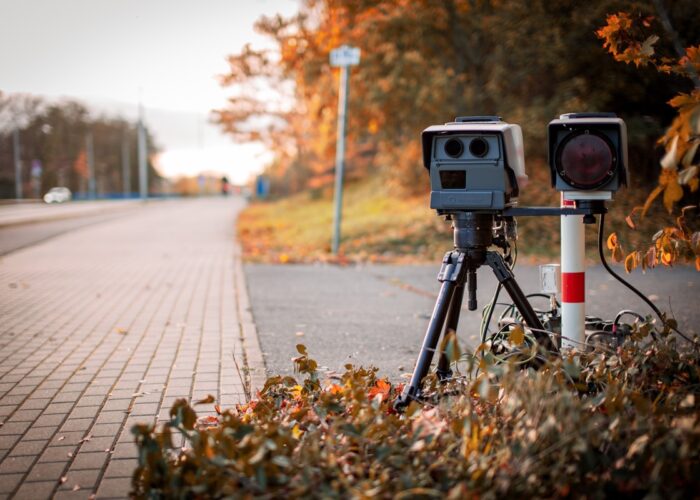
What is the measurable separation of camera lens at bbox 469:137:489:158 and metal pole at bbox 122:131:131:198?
9237 cm

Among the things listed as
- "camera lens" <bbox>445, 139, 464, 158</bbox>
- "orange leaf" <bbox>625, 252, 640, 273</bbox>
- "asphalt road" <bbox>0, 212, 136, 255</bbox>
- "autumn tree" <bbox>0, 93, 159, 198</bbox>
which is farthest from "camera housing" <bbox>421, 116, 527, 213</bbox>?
"autumn tree" <bbox>0, 93, 159, 198</bbox>

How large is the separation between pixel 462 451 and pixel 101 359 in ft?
12.2

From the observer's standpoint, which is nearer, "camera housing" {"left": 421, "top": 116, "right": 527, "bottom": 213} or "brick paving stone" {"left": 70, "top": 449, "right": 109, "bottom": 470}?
"camera housing" {"left": 421, "top": 116, "right": 527, "bottom": 213}

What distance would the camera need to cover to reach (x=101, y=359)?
551 cm

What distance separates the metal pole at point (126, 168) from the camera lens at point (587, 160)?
92.4 metres

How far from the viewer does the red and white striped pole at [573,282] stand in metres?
3.76

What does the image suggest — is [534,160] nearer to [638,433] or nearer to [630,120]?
[630,120]

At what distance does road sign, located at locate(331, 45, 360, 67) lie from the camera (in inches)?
460

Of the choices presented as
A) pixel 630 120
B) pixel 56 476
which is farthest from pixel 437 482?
pixel 630 120

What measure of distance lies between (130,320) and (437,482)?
17.0 ft

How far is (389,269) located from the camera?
11297 mm

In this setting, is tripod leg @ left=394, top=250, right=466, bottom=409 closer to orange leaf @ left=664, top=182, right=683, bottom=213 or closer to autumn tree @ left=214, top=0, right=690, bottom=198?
orange leaf @ left=664, top=182, right=683, bottom=213

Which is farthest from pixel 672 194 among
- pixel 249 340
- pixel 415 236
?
pixel 415 236

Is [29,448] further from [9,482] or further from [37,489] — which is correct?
[37,489]
